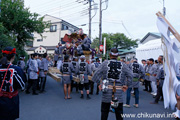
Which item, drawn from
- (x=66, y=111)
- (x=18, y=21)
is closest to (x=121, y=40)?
(x=18, y=21)

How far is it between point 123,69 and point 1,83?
8.14 ft

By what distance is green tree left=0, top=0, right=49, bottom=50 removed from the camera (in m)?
7.67

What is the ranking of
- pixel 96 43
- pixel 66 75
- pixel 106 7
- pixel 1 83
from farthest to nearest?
pixel 96 43 → pixel 106 7 → pixel 66 75 → pixel 1 83

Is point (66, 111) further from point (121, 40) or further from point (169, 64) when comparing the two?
point (121, 40)

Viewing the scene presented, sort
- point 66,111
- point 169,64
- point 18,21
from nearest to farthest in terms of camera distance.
Result: point 169,64, point 66,111, point 18,21

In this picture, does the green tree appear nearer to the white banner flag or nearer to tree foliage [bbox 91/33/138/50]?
the white banner flag

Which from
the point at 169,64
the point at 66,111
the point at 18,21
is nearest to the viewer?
the point at 169,64

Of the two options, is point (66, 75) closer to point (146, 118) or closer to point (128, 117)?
point (128, 117)

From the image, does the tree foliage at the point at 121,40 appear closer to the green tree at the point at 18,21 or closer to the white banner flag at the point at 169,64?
the green tree at the point at 18,21

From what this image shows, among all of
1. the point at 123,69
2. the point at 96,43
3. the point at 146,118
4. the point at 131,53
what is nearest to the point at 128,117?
the point at 146,118

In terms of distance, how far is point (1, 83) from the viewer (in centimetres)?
259

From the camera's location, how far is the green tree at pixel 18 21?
25.2 ft

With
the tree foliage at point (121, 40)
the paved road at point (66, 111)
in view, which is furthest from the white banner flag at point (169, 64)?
the tree foliage at point (121, 40)

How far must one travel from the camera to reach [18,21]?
25.8 ft
